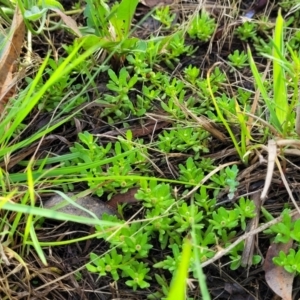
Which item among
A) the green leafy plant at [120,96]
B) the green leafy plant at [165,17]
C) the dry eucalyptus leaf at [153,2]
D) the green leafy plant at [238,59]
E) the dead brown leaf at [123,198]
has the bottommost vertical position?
the dead brown leaf at [123,198]

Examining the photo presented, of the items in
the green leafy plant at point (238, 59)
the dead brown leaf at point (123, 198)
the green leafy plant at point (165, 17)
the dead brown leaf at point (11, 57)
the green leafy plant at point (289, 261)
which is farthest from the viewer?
the green leafy plant at point (165, 17)

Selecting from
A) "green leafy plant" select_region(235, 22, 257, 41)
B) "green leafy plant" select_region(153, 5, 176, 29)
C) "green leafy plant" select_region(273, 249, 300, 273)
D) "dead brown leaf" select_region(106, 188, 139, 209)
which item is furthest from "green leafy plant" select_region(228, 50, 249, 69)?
"green leafy plant" select_region(273, 249, 300, 273)

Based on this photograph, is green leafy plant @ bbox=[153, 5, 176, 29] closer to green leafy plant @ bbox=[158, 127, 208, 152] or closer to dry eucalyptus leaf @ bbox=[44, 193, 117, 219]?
green leafy plant @ bbox=[158, 127, 208, 152]

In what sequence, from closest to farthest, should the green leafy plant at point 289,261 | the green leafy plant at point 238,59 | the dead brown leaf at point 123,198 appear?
the green leafy plant at point 289,261 < the dead brown leaf at point 123,198 < the green leafy plant at point 238,59

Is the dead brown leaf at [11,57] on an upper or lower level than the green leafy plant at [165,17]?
upper

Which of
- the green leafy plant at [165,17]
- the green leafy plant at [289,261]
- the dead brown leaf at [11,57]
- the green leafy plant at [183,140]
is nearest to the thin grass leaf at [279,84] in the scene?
the green leafy plant at [183,140]

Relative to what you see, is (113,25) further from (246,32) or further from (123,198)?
(123,198)

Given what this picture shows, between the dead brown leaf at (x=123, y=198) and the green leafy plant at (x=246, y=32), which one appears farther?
the green leafy plant at (x=246, y=32)

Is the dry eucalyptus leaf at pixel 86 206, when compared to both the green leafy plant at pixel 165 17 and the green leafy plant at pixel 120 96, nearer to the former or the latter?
the green leafy plant at pixel 120 96
